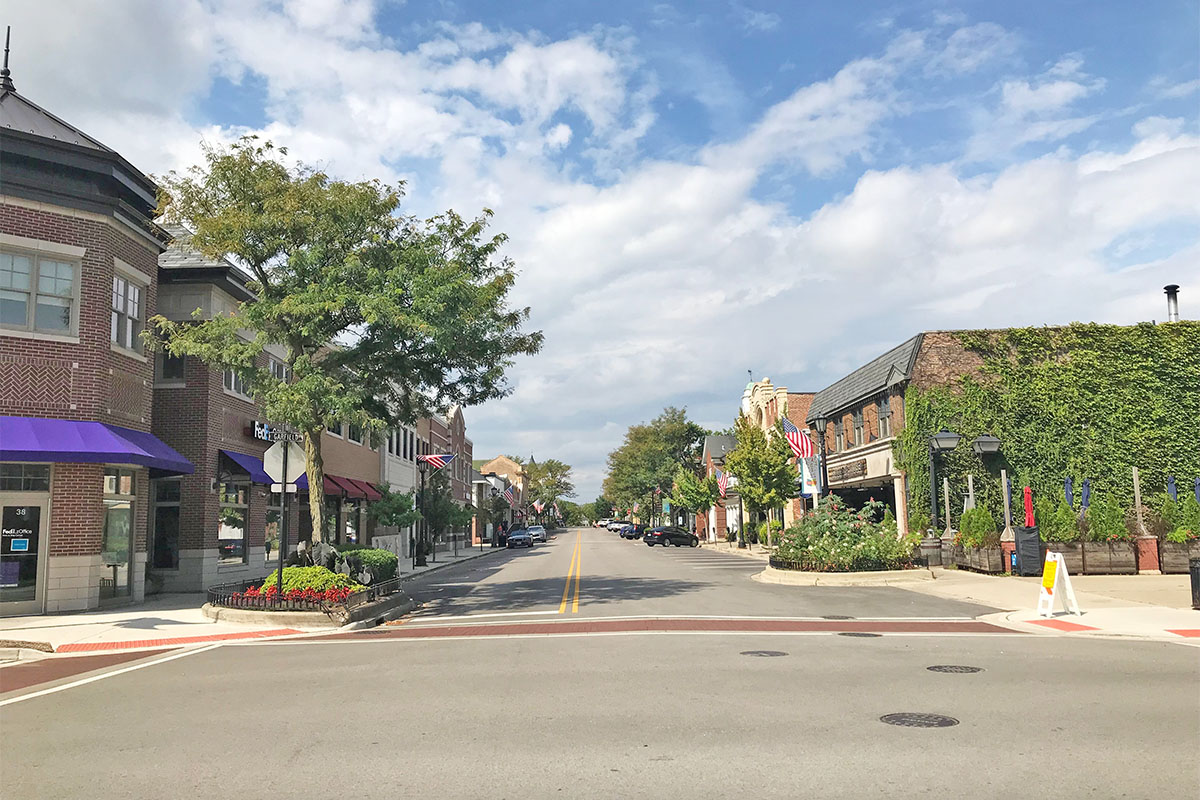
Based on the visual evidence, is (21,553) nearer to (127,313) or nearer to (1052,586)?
(127,313)

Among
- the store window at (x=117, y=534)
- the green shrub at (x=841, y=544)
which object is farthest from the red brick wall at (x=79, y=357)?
the green shrub at (x=841, y=544)

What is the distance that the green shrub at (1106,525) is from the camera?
25.5m

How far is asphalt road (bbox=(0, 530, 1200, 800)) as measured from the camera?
6.12m

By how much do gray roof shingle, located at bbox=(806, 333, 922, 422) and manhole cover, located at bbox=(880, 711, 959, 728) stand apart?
1065 inches

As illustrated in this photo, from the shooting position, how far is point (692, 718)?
7961 millimetres

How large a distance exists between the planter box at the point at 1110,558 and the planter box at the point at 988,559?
85.6 inches

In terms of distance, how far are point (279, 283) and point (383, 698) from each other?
12154 millimetres

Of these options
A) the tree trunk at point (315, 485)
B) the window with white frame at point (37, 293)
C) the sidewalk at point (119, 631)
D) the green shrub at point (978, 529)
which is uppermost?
the window with white frame at point (37, 293)

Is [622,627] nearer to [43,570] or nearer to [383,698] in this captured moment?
[383,698]

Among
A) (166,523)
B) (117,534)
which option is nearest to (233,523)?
(166,523)

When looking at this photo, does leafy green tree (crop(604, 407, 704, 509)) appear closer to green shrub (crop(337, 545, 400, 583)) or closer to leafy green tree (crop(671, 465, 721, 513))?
leafy green tree (crop(671, 465, 721, 513))

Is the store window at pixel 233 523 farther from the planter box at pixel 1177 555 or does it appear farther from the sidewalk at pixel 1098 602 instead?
the planter box at pixel 1177 555

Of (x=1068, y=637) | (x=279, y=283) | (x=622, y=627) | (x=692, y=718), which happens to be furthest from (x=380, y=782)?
(x=279, y=283)

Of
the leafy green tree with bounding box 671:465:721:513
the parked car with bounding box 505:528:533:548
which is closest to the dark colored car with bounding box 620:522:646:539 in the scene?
the parked car with bounding box 505:528:533:548
